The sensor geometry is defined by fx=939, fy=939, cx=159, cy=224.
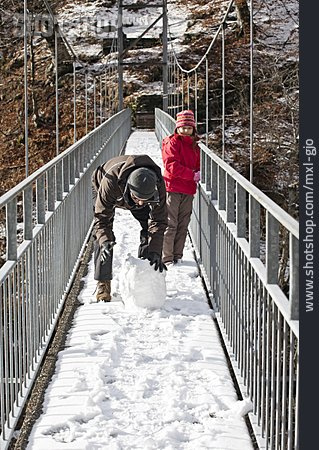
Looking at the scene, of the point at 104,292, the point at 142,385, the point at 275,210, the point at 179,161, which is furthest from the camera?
the point at 179,161

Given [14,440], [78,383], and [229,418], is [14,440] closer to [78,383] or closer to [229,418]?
[78,383]

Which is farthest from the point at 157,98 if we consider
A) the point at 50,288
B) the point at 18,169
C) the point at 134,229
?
the point at 50,288

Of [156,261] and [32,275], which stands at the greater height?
[32,275]

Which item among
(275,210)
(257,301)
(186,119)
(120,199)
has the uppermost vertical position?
(186,119)

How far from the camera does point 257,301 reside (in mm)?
3889

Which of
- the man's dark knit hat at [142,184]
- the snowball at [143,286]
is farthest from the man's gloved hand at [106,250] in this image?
the man's dark knit hat at [142,184]

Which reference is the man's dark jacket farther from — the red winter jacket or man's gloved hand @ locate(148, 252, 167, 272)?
the red winter jacket

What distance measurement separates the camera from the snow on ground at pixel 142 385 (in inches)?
143

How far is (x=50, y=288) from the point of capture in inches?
205

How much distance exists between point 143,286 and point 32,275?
1.31m

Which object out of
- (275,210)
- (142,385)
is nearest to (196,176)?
(142,385)

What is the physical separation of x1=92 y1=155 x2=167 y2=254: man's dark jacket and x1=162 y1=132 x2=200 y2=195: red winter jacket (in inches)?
41.0

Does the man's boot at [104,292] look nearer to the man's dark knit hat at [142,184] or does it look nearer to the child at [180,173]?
the man's dark knit hat at [142,184]

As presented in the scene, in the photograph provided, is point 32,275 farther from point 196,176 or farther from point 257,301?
point 196,176
